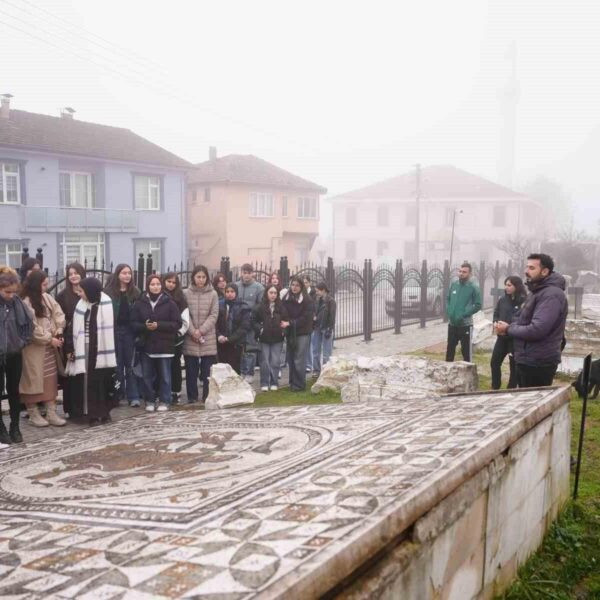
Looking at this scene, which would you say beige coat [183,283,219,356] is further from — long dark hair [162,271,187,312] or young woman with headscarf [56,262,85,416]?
young woman with headscarf [56,262,85,416]

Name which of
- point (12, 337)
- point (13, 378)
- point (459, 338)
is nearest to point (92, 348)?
point (13, 378)

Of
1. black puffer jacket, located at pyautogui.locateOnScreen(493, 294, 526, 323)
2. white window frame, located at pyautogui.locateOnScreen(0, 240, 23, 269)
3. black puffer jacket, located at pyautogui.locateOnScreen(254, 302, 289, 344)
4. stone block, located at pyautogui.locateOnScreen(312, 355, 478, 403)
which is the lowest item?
stone block, located at pyautogui.locateOnScreen(312, 355, 478, 403)

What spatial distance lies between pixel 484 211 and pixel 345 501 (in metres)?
49.9

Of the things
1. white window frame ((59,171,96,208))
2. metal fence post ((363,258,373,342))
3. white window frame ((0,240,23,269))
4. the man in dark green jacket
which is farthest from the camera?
white window frame ((59,171,96,208))

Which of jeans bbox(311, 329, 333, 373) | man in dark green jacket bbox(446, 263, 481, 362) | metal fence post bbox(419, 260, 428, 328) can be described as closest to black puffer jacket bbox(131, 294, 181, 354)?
jeans bbox(311, 329, 333, 373)

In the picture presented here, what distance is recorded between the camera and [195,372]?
891 centimetres

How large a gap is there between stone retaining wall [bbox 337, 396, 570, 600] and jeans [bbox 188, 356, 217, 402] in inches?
194

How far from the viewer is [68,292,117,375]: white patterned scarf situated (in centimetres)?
734

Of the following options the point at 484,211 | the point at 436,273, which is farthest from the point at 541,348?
the point at 484,211

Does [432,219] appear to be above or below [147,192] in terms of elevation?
above

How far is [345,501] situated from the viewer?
3373 millimetres

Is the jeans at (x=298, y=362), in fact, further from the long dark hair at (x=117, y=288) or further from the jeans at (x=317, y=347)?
the long dark hair at (x=117, y=288)

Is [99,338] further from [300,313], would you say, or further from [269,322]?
[300,313]

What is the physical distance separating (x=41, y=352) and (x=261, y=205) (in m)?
28.6
